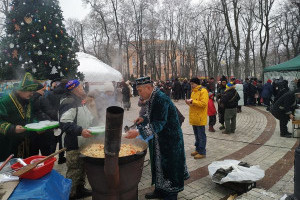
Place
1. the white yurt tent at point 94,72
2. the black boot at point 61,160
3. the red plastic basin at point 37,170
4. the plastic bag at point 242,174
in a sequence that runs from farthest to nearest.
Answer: the white yurt tent at point 94,72 < the black boot at point 61,160 < the plastic bag at point 242,174 < the red plastic basin at point 37,170

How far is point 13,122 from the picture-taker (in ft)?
10.8

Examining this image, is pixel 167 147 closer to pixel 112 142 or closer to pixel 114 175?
pixel 114 175

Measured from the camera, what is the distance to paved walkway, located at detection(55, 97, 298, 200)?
3.77 metres

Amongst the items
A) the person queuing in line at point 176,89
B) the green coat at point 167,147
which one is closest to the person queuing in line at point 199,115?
the green coat at point 167,147

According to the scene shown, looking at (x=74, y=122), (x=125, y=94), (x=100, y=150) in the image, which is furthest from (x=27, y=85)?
(x=125, y=94)

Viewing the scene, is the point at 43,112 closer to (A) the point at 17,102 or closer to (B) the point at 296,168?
(A) the point at 17,102

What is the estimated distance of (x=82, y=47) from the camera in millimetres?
40875

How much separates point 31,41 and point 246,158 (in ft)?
30.9

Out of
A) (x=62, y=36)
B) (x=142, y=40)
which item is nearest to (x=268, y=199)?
(x=62, y=36)

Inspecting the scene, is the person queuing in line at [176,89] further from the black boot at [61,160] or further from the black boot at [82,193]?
the black boot at [82,193]

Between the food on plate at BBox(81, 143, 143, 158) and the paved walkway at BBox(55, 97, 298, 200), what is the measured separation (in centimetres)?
103

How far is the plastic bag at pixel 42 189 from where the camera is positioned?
210 cm

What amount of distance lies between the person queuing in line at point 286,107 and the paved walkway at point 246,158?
41 cm

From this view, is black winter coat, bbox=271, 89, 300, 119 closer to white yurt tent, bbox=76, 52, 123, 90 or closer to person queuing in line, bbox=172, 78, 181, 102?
person queuing in line, bbox=172, 78, 181, 102
